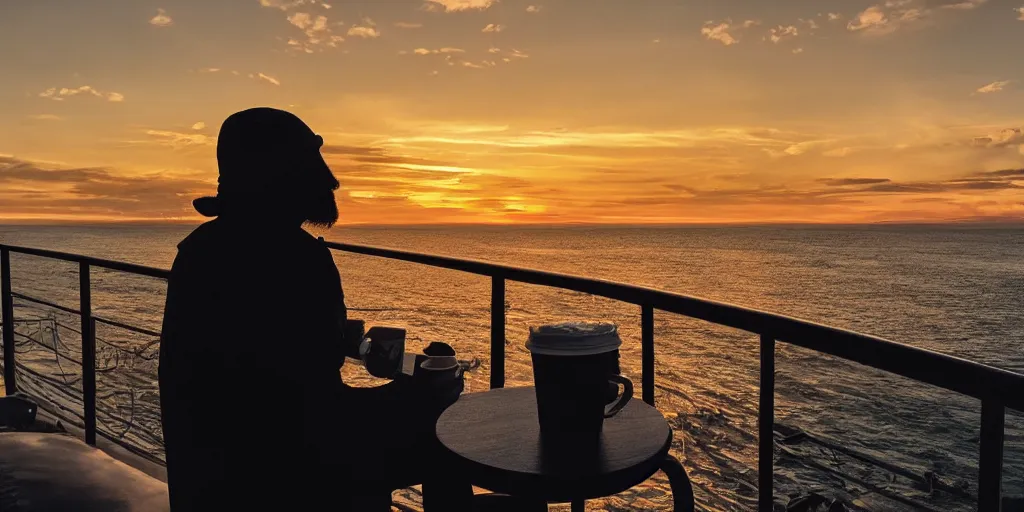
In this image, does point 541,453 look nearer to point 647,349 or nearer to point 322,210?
point 647,349

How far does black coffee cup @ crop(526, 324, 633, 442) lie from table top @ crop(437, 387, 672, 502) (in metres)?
0.06

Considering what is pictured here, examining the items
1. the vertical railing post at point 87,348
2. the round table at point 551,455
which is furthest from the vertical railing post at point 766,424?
the vertical railing post at point 87,348

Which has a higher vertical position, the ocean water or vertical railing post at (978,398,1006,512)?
vertical railing post at (978,398,1006,512)

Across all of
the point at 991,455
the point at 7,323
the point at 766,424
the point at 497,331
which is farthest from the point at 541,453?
the point at 7,323

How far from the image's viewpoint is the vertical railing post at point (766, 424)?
1446 millimetres

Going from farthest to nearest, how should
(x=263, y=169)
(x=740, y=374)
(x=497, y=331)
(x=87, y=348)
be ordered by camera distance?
(x=740, y=374) → (x=87, y=348) → (x=497, y=331) → (x=263, y=169)

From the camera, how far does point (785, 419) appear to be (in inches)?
747

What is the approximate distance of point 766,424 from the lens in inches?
59.0

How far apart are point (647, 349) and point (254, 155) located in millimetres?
1203

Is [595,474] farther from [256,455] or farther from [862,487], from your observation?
[862,487]

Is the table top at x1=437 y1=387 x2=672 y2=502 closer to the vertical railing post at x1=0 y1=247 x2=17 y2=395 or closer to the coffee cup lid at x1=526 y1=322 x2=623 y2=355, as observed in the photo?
the coffee cup lid at x1=526 y1=322 x2=623 y2=355

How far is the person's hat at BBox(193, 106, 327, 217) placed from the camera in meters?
1.61

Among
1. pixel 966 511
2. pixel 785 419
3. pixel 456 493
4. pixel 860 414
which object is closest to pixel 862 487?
pixel 966 511

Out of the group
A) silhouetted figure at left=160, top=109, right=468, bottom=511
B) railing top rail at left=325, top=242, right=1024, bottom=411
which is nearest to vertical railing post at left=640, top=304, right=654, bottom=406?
railing top rail at left=325, top=242, right=1024, bottom=411
